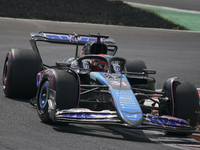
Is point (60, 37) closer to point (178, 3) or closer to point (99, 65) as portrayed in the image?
point (99, 65)

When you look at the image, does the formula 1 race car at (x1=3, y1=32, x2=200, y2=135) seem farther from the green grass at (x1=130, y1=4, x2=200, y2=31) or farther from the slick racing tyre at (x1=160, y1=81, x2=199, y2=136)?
the green grass at (x1=130, y1=4, x2=200, y2=31)

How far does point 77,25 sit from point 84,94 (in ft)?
35.5

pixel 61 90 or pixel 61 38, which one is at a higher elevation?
pixel 61 38

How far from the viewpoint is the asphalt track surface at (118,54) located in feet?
17.4

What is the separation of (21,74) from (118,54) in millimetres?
7116

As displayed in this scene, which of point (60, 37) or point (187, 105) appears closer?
point (187, 105)

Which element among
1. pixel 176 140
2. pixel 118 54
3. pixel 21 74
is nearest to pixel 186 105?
pixel 176 140

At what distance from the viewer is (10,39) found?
48.5ft

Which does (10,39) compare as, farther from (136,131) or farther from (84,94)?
(136,131)

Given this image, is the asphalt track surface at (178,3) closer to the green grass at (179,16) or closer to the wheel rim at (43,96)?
the green grass at (179,16)

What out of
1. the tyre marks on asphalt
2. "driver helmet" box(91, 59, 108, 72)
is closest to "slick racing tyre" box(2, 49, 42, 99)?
"driver helmet" box(91, 59, 108, 72)

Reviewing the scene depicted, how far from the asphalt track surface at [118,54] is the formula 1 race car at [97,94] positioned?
243mm

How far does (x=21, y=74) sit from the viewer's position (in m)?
7.77

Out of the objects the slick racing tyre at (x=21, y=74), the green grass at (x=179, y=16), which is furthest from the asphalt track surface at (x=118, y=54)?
the green grass at (x=179, y=16)
